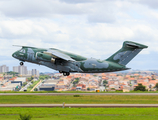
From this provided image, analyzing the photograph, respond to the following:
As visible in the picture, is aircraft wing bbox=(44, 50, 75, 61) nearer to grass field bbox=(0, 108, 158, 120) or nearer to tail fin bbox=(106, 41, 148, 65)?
tail fin bbox=(106, 41, 148, 65)

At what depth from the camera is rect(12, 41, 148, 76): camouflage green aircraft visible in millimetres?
51156

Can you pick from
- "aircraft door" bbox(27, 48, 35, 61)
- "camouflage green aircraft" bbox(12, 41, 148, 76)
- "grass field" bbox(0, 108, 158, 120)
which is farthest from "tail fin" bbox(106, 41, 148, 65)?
"grass field" bbox(0, 108, 158, 120)

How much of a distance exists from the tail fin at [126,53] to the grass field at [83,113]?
16.3m

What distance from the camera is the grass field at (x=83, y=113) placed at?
30555 mm

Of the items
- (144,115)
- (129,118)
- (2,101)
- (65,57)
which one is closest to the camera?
(129,118)

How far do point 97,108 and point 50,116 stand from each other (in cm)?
761

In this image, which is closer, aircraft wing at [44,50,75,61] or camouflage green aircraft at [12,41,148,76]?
aircraft wing at [44,50,75,61]

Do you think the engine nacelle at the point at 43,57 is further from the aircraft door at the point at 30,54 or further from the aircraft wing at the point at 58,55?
the aircraft door at the point at 30,54

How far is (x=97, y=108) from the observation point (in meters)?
36.9

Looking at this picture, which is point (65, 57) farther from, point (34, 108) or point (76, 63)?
point (34, 108)

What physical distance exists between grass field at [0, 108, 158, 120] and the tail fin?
→ 16.3 meters

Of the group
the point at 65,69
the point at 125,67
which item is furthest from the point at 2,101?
the point at 125,67

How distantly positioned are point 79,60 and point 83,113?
812 inches

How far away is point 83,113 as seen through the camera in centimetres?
3312
